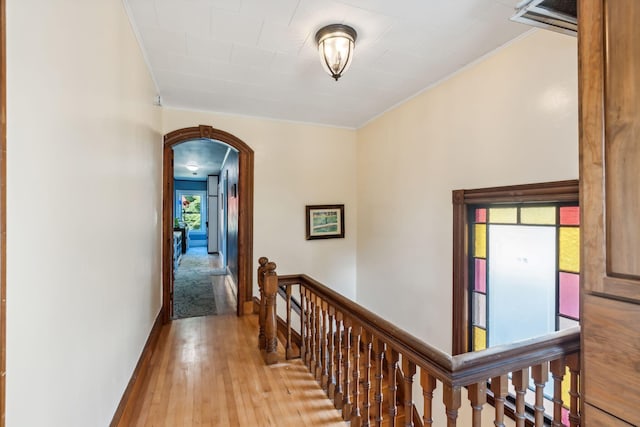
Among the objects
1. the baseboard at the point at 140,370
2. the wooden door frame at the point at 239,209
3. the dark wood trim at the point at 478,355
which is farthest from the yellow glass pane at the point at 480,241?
the baseboard at the point at 140,370

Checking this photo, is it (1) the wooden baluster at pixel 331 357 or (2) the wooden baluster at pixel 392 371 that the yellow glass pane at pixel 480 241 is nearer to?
(1) the wooden baluster at pixel 331 357

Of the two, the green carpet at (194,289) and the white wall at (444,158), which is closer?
the white wall at (444,158)

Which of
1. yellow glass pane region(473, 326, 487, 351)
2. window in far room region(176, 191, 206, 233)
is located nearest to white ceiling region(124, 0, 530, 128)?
yellow glass pane region(473, 326, 487, 351)

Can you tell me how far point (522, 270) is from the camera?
93.0 inches

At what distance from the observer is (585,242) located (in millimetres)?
949

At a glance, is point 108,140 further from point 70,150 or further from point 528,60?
point 528,60

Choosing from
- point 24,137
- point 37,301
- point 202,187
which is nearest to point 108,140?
point 24,137

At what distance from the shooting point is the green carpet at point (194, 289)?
423 centimetres

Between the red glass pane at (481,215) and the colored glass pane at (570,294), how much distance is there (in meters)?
0.72

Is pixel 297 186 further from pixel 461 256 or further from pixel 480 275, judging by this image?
pixel 480 275

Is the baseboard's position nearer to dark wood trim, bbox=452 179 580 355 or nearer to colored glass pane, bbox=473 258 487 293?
dark wood trim, bbox=452 179 580 355

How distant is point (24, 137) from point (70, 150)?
31 cm

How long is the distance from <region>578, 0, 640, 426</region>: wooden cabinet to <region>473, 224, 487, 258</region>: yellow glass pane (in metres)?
1.77

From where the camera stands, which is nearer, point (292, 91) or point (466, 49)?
point (466, 49)
